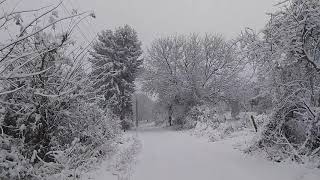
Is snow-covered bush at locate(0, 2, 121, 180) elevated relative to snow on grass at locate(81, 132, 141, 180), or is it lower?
elevated

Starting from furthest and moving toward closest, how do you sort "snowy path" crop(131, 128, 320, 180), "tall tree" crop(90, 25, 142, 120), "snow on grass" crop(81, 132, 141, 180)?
1. "tall tree" crop(90, 25, 142, 120)
2. "snow on grass" crop(81, 132, 141, 180)
3. "snowy path" crop(131, 128, 320, 180)

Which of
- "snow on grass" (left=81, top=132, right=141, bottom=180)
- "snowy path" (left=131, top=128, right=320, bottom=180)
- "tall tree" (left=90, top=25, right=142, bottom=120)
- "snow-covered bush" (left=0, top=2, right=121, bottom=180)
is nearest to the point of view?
"snow-covered bush" (left=0, top=2, right=121, bottom=180)

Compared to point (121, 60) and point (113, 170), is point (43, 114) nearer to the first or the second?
point (113, 170)

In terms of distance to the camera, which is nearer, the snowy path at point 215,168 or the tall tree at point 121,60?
the snowy path at point 215,168

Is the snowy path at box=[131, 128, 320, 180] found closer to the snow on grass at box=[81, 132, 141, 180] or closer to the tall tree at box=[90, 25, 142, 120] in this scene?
the snow on grass at box=[81, 132, 141, 180]

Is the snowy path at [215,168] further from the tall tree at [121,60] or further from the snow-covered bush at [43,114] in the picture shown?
the tall tree at [121,60]

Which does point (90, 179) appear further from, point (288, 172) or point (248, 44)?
point (248, 44)

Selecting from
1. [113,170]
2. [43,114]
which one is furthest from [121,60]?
[43,114]

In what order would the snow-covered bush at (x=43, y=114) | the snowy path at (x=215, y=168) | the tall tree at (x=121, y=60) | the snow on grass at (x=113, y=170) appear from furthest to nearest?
the tall tree at (x=121, y=60), the snow on grass at (x=113, y=170), the snowy path at (x=215, y=168), the snow-covered bush at (x=43, y=114)

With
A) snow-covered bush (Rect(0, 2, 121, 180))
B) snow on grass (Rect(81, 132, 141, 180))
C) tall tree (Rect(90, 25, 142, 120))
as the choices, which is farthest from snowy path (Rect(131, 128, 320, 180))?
tall tree (Rect(90, 25, 142, 120))

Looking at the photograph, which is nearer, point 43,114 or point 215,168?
point 43,114

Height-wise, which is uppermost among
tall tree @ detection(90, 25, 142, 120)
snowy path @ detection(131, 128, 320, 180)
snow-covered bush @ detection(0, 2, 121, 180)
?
tall tree @ detection(90, 25, 142, 120)

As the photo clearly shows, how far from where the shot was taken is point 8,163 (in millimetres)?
4902

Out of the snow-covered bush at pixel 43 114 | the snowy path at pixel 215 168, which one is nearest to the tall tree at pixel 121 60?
the snowy path at pixel 215 168
